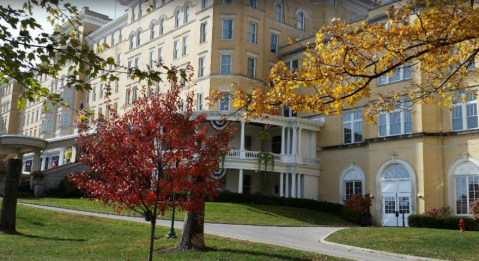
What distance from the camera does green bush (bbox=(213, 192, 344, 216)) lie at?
1353 inches

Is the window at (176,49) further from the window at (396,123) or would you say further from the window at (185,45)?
the window at (396,123)

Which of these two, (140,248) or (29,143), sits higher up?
(29,143)

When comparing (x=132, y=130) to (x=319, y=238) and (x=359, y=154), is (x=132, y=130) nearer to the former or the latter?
(x=319, y=238)

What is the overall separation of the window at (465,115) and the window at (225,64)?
18182mm

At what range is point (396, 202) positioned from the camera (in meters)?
33.3

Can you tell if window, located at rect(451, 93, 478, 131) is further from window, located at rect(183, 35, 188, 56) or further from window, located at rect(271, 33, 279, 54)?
window, located at rect(183, 35, 188, 56)

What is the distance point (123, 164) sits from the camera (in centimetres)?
1185

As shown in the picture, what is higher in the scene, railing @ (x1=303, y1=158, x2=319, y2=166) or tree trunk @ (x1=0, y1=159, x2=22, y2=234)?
railing @ (x1=303, y1=158, x2=319, y2=166)

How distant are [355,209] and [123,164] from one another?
2472cm

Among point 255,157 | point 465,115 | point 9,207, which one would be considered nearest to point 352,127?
point 255,157

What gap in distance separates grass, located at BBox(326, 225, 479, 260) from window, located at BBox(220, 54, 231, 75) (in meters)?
22.5

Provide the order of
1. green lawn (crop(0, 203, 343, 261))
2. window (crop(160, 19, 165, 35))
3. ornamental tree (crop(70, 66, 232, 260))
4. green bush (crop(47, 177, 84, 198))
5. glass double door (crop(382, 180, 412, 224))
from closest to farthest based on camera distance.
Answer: ornamental tree (crop(70, 66, 232, 260)) → green lawn (crop(0, 203, 343, 261)) → glass double door (crop(382, 180, 412, 224)) → green bush (crop(47, 177, 84, 198)) → window (crop(160, 19, 165, 35))

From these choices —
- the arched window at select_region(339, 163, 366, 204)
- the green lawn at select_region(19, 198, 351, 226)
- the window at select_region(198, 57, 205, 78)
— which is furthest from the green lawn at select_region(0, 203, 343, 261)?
the window at select_region(198, 57, 205, 78)

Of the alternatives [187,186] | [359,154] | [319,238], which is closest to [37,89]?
A: [187,186]
